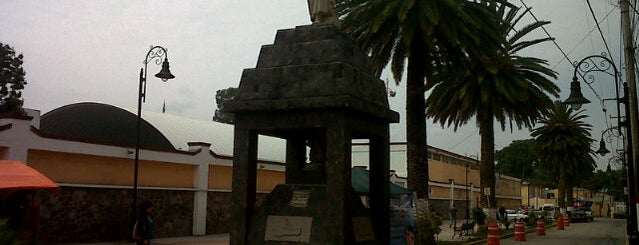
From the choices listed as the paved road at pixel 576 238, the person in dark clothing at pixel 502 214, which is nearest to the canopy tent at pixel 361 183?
the paved road at pixel 576 238

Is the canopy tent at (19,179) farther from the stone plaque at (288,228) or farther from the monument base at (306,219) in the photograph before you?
the stone plaque at (288,228)

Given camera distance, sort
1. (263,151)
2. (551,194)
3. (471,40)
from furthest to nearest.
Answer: (551,194) → (263,151) → (471,40)

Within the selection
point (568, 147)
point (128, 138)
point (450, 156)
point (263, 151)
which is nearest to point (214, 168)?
point (128, 138)

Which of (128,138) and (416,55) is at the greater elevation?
(416,55)

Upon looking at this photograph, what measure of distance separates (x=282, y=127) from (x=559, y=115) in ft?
162

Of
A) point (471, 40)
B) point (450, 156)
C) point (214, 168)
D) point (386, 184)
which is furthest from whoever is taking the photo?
point (450, 156)

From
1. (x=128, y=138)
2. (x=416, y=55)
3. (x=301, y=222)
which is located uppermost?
(x=416, y=55)

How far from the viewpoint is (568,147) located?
52094mm

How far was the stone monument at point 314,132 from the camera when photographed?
8102 mm

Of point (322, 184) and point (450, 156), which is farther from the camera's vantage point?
point (450, 156)

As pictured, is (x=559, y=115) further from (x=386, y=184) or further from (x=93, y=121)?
(x=386, y=184)

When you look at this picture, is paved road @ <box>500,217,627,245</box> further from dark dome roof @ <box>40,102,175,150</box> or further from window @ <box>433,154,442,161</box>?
window @ <box>433,154,442,161</box>

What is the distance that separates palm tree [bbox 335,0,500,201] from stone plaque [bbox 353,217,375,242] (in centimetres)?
1074

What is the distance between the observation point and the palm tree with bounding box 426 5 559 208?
2875 centimetres
